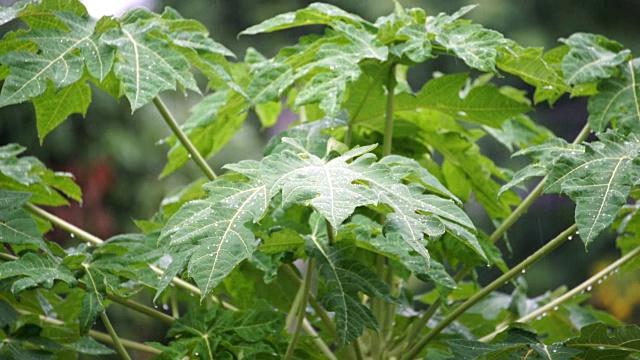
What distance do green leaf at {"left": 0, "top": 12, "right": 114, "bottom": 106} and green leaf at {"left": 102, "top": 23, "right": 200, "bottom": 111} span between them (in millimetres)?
19

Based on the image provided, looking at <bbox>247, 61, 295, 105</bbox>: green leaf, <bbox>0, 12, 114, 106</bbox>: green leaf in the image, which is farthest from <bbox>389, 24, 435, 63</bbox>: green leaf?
<bbox>0, 12, 114, 106</bbox>: green leaf

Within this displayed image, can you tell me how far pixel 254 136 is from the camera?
163 inches

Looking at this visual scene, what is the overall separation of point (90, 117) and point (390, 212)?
2.95m

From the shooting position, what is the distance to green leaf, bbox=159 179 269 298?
0.72 meters

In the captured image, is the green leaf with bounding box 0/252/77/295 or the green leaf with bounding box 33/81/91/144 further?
the green leaf with bounding box 33/81/91/144

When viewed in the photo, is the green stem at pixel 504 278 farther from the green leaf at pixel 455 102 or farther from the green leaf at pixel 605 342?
the green leaf at pixel 455 102

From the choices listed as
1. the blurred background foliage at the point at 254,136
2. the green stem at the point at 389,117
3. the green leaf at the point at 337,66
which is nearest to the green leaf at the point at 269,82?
the green leaf at the point at 337,66

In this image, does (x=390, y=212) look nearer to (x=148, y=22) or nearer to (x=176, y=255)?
(x=176, y=255)

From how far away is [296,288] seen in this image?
3.81 ft

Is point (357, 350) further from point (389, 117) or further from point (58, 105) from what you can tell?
point (58, 105)

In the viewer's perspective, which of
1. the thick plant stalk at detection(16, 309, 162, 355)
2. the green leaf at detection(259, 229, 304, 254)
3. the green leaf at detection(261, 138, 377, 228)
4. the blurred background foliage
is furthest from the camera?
the blurred background foliage

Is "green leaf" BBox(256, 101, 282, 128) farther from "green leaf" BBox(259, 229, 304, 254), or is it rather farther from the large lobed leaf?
the large lobed leaf

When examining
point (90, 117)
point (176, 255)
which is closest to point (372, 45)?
point (176, 255)

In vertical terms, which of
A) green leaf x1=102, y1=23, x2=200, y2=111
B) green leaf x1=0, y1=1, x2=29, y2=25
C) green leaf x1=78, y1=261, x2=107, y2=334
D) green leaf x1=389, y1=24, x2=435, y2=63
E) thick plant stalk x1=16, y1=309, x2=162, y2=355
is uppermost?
green leaf x1=0, y1=1, x2=29, y2=25
